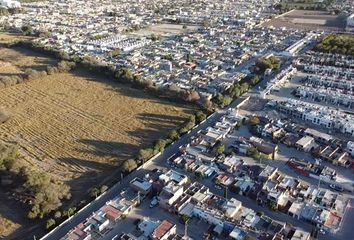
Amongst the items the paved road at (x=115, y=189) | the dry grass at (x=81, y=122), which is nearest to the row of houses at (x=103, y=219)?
the paved road at (x=115, y=189)

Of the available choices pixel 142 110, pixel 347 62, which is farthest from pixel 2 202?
pixel 347 62

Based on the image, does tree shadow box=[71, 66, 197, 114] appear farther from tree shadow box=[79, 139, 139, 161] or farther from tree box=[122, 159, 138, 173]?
tree box=[122, 159, 138, 173]

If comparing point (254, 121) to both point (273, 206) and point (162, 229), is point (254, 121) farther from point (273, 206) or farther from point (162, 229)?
point (162, 229)

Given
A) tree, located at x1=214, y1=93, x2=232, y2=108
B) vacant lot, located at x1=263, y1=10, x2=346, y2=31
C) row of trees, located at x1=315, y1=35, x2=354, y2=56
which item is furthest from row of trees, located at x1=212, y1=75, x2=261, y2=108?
vacant lot, located at x1=263, y1=10, x2=346, y2=31

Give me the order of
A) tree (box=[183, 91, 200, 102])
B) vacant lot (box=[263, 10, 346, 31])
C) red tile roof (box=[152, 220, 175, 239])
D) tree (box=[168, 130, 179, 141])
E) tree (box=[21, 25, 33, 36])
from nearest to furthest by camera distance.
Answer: red tile roof (box=[152, 220, 175, 239])
tree (box=[168, 130, 179, 141])
tree (box=[183, 91, 200, 102])
tree (box=[21, 25, 33, 36])
vacant lot (box=[263, 10, 346, 31])

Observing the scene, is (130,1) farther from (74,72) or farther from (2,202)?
(2,202)

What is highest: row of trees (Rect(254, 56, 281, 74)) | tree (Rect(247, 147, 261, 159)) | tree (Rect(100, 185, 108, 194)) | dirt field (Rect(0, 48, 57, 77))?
row of trees (Rect(254, 56, 281, 74))

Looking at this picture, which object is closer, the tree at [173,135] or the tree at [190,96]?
the tree at [173,135]

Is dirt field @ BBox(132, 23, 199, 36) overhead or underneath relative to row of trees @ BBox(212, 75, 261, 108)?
overhead

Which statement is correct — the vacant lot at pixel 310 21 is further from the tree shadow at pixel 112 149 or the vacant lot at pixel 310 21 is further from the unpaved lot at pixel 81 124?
the tree shadow at pixel 112 149
